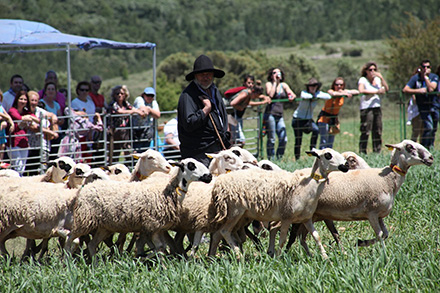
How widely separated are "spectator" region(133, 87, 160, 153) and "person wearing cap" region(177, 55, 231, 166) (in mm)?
4056

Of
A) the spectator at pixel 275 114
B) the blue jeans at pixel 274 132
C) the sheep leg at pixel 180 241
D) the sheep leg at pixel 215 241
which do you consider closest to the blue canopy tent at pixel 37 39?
the spectator at pixel 275 114

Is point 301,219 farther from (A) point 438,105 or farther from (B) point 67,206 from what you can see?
(A) point 438,105

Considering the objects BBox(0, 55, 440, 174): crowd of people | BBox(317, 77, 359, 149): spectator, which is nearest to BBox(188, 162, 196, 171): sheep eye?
BBox(0, 55, 440, 174): crowd of people

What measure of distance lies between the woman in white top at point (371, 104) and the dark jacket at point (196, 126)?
5.94 meters

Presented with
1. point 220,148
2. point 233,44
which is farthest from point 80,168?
point 233,44

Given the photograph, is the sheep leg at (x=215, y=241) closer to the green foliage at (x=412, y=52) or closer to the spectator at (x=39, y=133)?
the spectator at (x=39, y=133)

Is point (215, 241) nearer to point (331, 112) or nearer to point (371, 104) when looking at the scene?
point (331, 112)

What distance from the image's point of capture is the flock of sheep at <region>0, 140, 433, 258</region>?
6.60m

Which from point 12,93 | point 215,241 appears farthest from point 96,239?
point 12,93

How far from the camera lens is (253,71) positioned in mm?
41562

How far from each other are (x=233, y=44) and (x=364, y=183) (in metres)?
65.1

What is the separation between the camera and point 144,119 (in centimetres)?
1177

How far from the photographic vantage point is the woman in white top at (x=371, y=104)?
12.9 meters

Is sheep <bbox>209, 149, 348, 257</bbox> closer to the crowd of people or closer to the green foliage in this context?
the crowd of people
